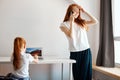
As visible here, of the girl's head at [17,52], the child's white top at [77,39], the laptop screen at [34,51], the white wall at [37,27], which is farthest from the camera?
the white wall at [37,27]

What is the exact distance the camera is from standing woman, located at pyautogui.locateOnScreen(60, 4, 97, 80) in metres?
2.89


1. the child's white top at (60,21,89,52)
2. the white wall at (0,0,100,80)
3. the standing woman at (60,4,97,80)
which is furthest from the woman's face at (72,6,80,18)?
the white wall at (0,0,100,80)

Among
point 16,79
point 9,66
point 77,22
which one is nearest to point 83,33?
point 77,22

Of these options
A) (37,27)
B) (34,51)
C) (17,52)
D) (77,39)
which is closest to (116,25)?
(77,39)

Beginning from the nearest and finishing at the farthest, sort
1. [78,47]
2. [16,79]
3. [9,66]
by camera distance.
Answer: [16,79]
[78,47]
[9,66]

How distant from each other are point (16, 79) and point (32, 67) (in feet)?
3.47

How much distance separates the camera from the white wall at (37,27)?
3451 mm

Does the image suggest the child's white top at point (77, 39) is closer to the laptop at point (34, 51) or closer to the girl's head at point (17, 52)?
the laptop at point (34, 51)

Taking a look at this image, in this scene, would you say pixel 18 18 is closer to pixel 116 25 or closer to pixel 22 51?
pixel 22 51

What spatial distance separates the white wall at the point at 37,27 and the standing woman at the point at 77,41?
0.68m

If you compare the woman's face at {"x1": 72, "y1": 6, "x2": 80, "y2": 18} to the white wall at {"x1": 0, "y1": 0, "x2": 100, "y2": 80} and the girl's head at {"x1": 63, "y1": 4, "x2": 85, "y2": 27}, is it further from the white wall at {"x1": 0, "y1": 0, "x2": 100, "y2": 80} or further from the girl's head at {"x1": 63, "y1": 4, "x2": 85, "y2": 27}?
the white wall at {"x1": 0, "y1": 0, "x2": 100, "y2": 80}

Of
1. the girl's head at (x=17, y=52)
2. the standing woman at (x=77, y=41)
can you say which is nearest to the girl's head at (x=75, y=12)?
the standing woman at (x=77, y=41)

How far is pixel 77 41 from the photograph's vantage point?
2.91 m

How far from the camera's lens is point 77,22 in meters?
3.01
